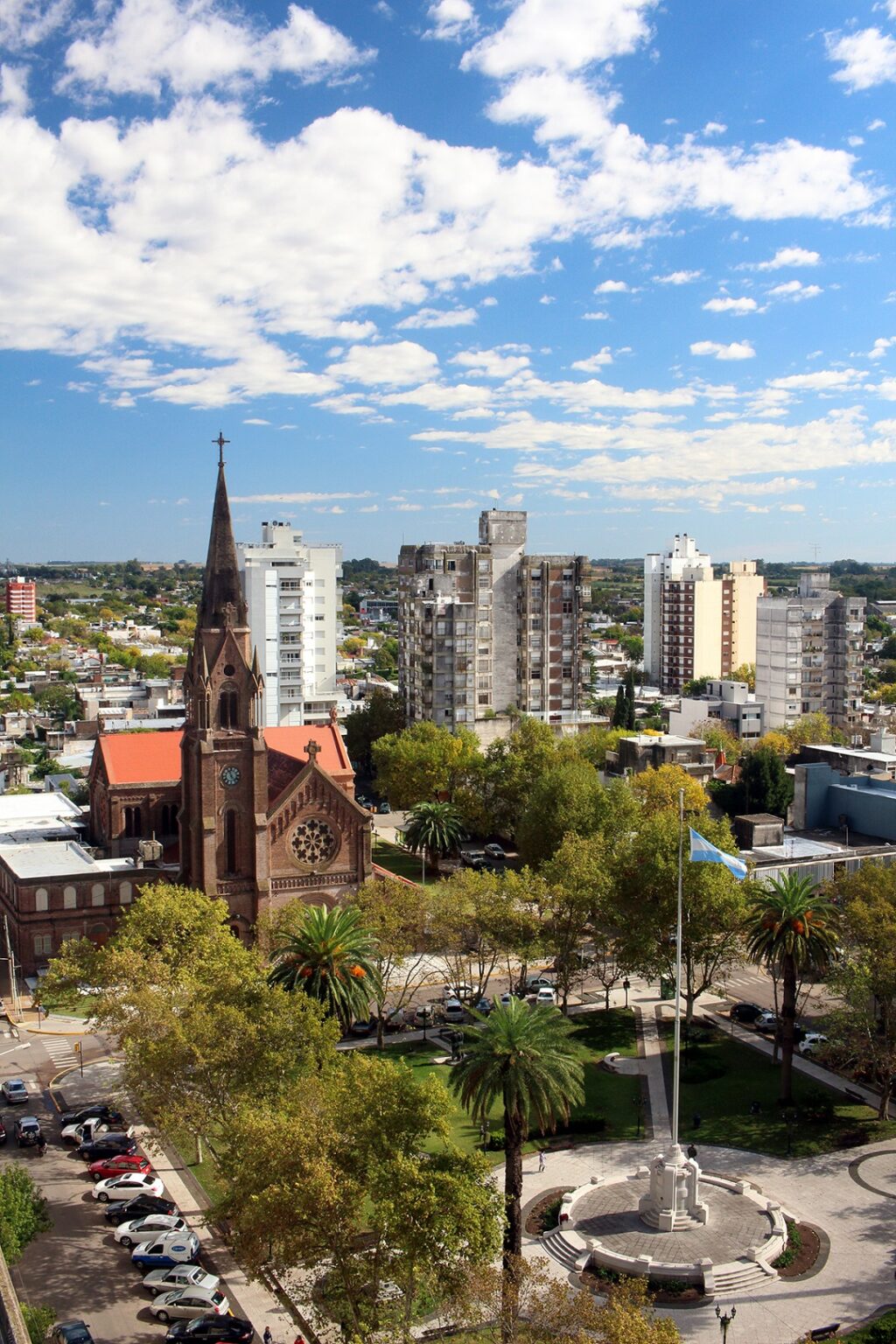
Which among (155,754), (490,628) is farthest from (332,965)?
(490,628)

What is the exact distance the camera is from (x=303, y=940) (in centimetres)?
5372

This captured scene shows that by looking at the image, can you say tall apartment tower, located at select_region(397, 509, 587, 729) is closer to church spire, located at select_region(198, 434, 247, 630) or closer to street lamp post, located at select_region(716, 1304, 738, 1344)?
church spire, located at select_region(198, 434, 247, 630)

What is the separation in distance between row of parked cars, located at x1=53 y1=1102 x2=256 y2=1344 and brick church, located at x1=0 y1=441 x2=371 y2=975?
1931 cm

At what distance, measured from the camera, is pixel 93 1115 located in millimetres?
51844

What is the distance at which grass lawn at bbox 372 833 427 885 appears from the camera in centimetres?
9462

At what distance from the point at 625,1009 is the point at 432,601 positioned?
209ft

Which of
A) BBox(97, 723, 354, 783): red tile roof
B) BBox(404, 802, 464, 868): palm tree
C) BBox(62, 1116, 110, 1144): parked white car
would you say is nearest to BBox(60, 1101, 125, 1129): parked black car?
BBox(62, 1116, 110, 1144): parked white car

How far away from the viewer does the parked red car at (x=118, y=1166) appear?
47.0 m

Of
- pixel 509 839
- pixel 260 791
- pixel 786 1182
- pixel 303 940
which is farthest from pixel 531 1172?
pixel 509 839

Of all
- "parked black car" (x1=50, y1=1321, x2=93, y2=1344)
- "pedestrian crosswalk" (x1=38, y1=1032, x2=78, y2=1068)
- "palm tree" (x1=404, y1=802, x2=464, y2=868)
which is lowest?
"pedestrian crosswalk" (x1=38, y1=1032, x2=78, y2=1068)

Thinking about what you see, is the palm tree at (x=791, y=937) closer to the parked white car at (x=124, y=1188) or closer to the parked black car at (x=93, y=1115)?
the parked white car at (x=124, y=1188)

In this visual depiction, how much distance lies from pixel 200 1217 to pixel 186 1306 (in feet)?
20.7

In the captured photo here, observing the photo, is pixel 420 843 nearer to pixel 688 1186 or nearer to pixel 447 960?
pixel 447 960

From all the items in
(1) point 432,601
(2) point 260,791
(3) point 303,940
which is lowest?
(3) point 303,940
